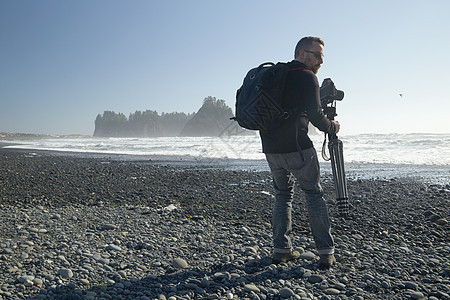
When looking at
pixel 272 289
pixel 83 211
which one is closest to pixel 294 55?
pixel 272 289

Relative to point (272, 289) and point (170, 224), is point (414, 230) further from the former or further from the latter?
point (170, 224)

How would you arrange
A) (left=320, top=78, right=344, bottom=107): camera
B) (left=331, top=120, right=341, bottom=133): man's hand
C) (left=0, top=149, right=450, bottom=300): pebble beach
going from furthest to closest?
(left=320, top=78, right=344, bottom=107): camera, (left=331, top=120, right=341, bottom=133): man's hand, (left=0, top=149, right=450, bottom=300): pebble beach

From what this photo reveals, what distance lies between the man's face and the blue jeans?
3.44ft

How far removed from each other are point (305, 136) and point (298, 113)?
1.01 ft

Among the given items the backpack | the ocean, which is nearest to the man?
the backpack

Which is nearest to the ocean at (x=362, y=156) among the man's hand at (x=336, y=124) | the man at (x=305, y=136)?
the man's hand at (x=336, y=124)

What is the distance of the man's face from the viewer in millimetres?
3758

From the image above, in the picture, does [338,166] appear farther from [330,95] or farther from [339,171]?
[330,95]

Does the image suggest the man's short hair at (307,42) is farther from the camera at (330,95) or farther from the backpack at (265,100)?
the camera at (330,95)

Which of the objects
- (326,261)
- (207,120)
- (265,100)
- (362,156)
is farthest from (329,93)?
(207,120)

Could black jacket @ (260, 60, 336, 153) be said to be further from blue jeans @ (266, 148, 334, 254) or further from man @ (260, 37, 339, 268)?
blue jeans @ (266, 148, 334, 254)

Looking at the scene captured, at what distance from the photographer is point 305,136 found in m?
3.80

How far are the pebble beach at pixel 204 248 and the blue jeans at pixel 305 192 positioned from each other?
361 mm

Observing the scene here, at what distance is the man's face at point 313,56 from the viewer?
3.76 meters
